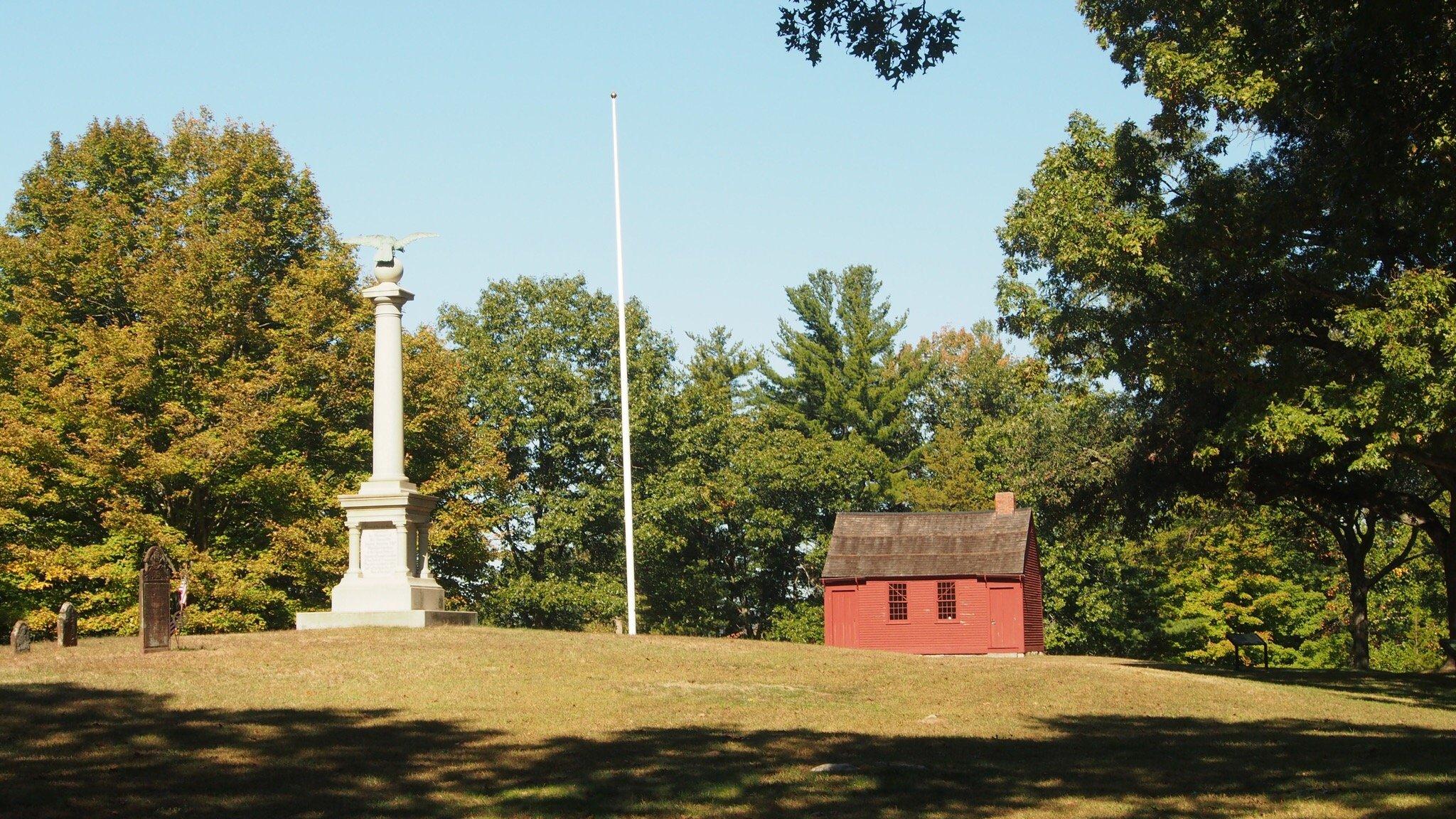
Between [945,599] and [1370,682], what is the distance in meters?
19.7

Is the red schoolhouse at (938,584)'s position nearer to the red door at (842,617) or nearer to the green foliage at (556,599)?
the red door at (842,617)

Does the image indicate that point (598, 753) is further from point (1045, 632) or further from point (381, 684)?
point (1045, 632)

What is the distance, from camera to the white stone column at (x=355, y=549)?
92.8 feet

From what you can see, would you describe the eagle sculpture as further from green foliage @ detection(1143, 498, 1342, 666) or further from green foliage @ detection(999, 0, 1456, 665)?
green foliage @ detection(1143, 498, 1342, 666)

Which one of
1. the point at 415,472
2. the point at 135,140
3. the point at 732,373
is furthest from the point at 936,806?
the point at 732,373

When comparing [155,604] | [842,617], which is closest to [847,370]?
[842,617]

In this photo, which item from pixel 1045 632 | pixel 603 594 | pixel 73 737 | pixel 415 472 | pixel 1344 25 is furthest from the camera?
pixel 1045 632

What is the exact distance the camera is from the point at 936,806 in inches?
410

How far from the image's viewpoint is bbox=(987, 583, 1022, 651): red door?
48781mm

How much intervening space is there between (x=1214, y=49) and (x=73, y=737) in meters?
21.8

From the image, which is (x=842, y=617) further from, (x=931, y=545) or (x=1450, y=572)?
(x=1450, y=572)

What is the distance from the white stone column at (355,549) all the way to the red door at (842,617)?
2510 centimetres

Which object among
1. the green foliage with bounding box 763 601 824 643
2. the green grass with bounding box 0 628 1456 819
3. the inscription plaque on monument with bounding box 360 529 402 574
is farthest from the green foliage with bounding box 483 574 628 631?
the green grass with bounding box 0 628 1456 819

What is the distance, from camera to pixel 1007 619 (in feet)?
160
